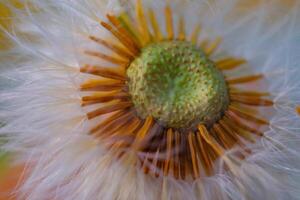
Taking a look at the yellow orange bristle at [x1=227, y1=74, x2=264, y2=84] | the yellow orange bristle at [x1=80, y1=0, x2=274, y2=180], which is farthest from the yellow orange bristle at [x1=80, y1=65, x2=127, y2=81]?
the yellow orange bristle at [x1=227, y1=74, x2=264, y2=84]

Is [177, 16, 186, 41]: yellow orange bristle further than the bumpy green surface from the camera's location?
Yes

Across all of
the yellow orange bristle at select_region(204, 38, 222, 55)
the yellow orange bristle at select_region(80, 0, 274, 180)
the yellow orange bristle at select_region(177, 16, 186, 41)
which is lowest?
the yellow orange bristle at select_region(80, 0, 274, 180)

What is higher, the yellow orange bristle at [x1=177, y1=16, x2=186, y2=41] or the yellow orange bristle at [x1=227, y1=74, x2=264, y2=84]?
the yellow orange bristle at [x1=177, y1=16, x2=186, y2=41]

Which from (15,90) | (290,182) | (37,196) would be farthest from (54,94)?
(290,182)

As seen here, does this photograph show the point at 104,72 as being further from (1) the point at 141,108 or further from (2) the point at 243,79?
(2) the point at 243,79

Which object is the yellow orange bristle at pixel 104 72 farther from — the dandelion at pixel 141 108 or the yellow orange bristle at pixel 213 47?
the yellow orange bristle at pixel 213 47

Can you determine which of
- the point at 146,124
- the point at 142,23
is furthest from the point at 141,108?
the point at 142,23

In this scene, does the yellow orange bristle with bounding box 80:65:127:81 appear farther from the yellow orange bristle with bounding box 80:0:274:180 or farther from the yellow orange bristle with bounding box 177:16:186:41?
the yellow orange bristle with bounding box 177:16:186:41

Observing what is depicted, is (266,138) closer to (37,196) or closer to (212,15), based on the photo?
(212,15)
